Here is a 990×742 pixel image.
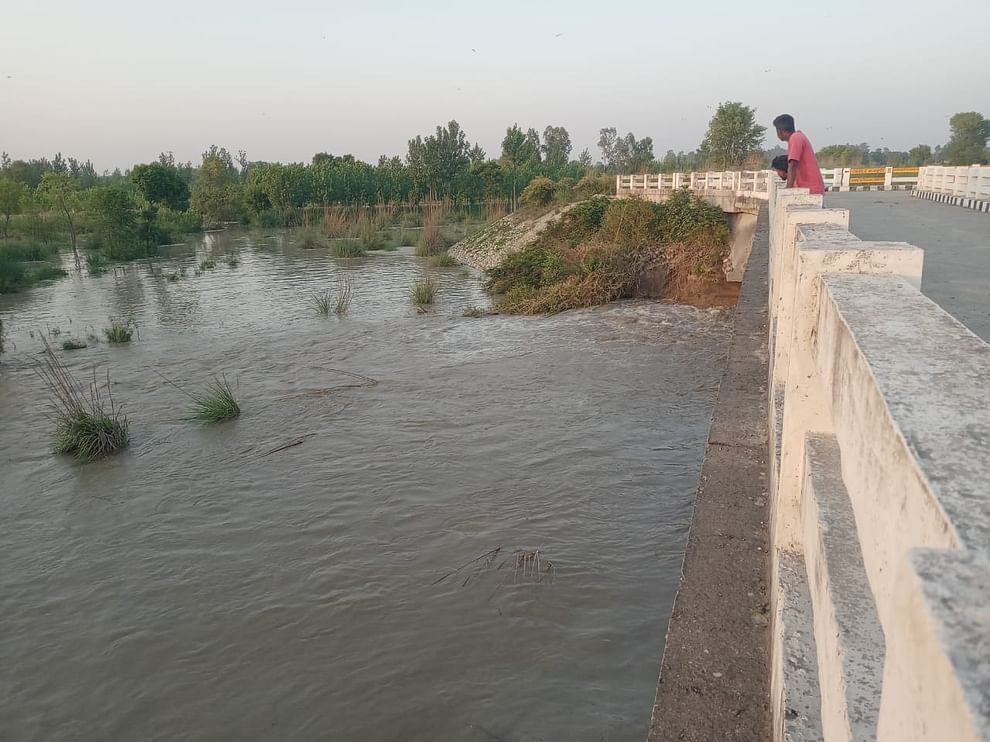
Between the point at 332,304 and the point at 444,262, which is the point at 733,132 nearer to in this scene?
the point at 444,262

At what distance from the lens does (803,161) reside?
7055 mm

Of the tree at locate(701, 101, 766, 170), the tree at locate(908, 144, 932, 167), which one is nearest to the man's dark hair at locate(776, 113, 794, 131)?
the tree at locate(701, 101, 766, 170)

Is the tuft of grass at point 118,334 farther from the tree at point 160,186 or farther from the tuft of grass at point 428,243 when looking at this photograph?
the tree at point 160,186

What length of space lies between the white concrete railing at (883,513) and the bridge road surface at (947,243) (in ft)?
11.5

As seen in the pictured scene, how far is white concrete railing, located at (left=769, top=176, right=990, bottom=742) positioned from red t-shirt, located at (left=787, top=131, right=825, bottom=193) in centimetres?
512

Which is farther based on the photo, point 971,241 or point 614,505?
point 971,241

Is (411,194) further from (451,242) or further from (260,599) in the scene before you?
(260,599)

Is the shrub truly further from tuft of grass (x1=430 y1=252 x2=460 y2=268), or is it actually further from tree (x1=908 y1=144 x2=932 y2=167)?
tree (x1=908 y1=144 x2=932 y2=167)

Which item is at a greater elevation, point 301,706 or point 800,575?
point 800,575

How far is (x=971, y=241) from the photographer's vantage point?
396 inches

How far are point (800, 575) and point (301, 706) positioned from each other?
3054mm

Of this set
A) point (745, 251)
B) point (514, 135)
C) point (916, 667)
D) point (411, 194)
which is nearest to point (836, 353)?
point (916, 667)

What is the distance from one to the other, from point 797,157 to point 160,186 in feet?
153

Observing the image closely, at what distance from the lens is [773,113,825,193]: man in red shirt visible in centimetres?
693
